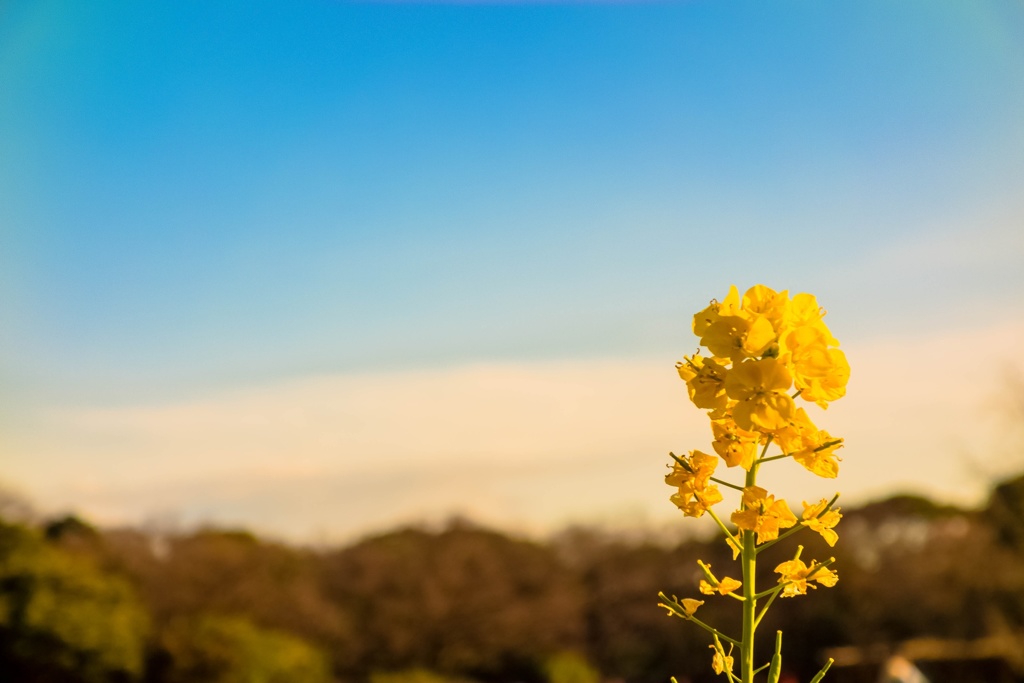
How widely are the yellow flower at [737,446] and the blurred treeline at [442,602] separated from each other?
8025 mm

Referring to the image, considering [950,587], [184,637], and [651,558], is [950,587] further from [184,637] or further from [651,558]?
[184,637]

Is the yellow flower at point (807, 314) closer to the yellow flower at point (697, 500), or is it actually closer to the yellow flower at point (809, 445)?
the yellow flower at point (809, 445)

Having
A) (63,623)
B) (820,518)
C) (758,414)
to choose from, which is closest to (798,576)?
(820,518)

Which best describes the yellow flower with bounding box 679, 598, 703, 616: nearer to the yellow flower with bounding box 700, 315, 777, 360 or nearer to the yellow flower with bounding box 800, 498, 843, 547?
the yellow flower with bounding box 800, 498, 843, 547

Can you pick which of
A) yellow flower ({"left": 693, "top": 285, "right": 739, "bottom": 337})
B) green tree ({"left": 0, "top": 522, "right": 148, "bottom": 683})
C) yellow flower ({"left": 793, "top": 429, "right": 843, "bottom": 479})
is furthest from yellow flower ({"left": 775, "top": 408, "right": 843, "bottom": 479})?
green tree ({"left": 0, "top": 522, "right": 148, "bottom": 683})

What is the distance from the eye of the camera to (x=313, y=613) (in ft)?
29.9

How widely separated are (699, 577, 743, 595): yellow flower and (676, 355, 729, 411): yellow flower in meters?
0.18

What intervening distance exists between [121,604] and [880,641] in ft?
23.0

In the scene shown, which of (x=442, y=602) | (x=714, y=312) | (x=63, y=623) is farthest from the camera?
(x=442, y=602)

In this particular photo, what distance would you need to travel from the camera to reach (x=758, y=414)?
1002 millimetres

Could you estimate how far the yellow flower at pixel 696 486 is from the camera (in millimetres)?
1068

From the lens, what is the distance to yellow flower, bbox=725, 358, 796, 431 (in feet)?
3.28

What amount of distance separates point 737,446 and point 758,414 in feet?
0.18

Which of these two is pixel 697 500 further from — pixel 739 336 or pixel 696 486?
pixel 739 336
